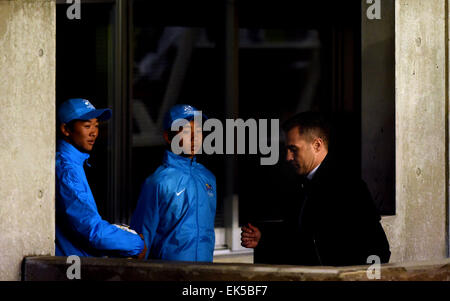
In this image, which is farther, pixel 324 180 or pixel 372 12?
pixel 372 12

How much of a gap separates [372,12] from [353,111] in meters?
1.56

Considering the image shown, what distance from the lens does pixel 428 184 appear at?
540cm

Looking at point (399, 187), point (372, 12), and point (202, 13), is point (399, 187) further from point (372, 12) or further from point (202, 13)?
point (202, 13)

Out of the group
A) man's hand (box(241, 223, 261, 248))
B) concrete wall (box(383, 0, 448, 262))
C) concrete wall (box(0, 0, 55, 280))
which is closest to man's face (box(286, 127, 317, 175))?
man's hand (box(241, 223, 261, 248))

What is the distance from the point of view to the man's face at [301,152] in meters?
4.87

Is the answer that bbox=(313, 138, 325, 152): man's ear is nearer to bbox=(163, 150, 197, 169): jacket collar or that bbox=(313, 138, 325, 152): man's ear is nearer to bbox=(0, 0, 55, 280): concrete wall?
bbox=(163, 150, 197, 169): jacket collar

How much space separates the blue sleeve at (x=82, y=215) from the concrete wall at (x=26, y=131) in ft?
0.41

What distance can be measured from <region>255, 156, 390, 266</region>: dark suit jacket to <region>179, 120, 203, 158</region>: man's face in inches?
27.3

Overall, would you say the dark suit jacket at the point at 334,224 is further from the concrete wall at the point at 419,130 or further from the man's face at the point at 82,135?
the man's face at the point at 82,135

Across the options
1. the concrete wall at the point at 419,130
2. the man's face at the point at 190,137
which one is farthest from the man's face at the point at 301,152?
the concrete wall at the point at 419,130

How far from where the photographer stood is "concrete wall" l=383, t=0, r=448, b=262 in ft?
17.5

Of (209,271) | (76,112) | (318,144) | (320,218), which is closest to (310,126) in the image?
(318,144)
